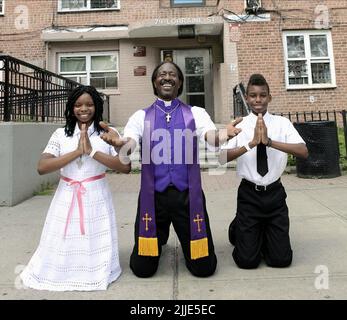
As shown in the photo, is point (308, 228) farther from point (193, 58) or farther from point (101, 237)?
point (193, 58)

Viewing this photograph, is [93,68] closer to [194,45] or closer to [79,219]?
[194,45]

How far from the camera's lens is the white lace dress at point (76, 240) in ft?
9.52

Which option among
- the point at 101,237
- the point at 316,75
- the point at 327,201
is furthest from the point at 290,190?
the point at 316,75

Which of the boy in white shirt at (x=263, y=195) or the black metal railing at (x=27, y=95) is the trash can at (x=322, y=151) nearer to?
the boy in white shirt at (x=263, y=195)

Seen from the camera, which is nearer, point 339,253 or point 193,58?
Result: point 339,253

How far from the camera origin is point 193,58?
1341 centimetres

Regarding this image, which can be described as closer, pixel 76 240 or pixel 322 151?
pixel 76 240

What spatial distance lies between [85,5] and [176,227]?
39.6 ft

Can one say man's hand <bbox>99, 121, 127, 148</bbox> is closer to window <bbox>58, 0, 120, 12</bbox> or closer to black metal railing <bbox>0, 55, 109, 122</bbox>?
black metal railing <bbox>0, 55, 109, 122</bbox>

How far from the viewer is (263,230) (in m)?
3.31

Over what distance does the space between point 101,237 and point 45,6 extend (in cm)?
1226

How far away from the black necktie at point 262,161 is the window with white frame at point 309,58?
9148 millimetres

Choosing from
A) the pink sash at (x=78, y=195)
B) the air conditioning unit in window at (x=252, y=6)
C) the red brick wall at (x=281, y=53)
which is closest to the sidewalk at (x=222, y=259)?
the pink sash at (x=78, y=195)

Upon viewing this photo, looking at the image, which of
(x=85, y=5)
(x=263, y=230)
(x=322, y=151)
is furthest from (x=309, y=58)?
(x=263, y=230)
